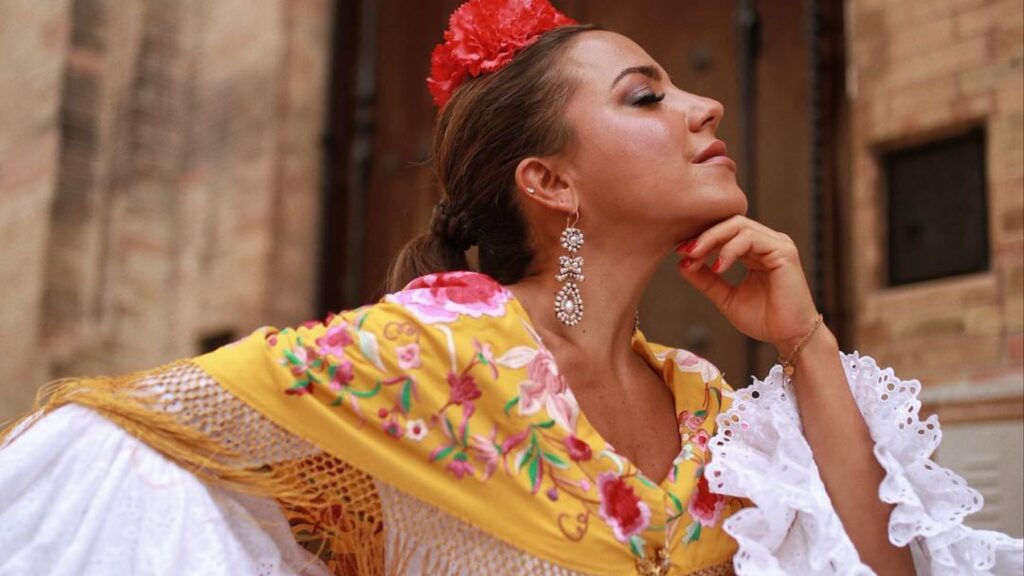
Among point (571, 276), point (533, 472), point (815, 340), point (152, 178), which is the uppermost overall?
point (152, 178)

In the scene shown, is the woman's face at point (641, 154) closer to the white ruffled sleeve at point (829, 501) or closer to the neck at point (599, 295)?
the neck at point (599, 295)

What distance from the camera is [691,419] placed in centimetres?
210

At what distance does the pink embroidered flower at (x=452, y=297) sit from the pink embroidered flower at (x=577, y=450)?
0.78ft

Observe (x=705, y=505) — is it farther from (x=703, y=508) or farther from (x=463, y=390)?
Answer: (x=463, y=390)

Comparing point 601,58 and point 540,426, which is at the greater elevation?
point 601,58

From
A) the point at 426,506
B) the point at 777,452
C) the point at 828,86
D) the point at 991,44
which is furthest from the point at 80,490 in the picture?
the point at 828,86

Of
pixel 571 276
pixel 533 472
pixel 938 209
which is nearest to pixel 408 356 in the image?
pixel 533 472

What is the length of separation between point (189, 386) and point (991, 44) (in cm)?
217

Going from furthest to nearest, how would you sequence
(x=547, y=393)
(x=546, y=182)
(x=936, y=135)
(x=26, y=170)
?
(x=26, y=170) → (x=936, y=135) → (x=546, y=182) → (x=547, y=393)

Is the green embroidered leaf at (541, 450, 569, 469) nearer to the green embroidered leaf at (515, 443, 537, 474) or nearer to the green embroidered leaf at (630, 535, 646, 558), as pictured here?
the green embroidered leaf at (515, 443, 537, 474)

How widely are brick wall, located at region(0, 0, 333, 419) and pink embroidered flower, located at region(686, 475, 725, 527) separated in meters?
3.30

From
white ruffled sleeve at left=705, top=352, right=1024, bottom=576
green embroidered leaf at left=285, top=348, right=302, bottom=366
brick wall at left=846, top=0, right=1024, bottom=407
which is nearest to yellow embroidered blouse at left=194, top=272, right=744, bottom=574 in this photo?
green embroidered leaf at left=285, top=348, right=302, bottom=366

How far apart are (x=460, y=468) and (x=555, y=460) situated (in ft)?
0.50

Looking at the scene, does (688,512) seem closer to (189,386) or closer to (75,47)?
(189,386)
